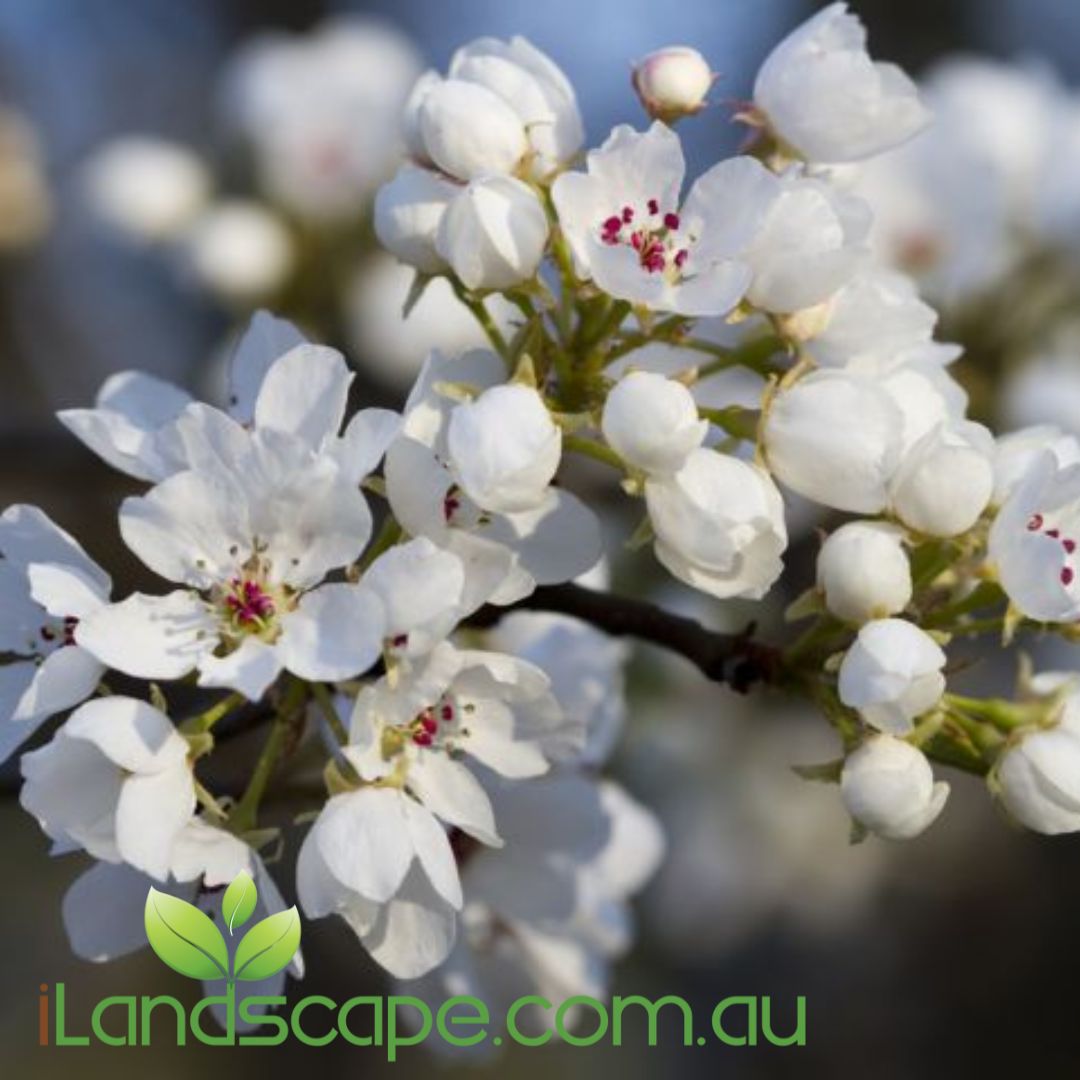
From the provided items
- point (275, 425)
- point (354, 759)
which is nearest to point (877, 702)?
point (354, 759)

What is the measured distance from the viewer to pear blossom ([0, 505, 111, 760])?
5.57ft

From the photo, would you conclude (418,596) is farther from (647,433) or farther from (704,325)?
(704,325)

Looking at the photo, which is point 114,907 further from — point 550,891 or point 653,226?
point 653,226

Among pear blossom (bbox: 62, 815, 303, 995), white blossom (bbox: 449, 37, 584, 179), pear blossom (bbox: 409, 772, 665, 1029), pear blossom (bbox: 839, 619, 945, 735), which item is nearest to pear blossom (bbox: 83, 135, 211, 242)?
pear blossom (bbox: 409, 772, 665, 1029)

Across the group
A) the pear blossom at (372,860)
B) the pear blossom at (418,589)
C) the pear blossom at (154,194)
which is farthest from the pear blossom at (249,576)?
the pear blossom at (154,194)

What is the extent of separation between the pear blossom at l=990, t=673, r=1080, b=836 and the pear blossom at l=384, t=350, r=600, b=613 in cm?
41

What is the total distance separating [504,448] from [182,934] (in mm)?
562

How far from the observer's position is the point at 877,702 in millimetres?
1704

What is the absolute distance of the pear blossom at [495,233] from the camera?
5.90 feet

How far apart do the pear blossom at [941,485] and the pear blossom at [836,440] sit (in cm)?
2

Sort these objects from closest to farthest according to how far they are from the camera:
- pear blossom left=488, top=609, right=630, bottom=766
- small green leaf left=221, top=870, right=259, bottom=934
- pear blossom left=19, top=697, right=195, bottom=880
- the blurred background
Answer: pear blossom left=19, top=697, right=195, bottom=880 → small green leaf left=221, top=870, right=259, bottom=934 → pear blossom left=488, top=609, right=630, bottom=766 → the blurred background

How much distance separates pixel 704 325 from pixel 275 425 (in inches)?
31.6

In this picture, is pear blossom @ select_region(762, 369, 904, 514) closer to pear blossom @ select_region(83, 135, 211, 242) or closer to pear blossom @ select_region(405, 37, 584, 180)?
pear blossom @ select_region(405, 37, 584, 180)

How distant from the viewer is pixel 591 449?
1798 millimetres
